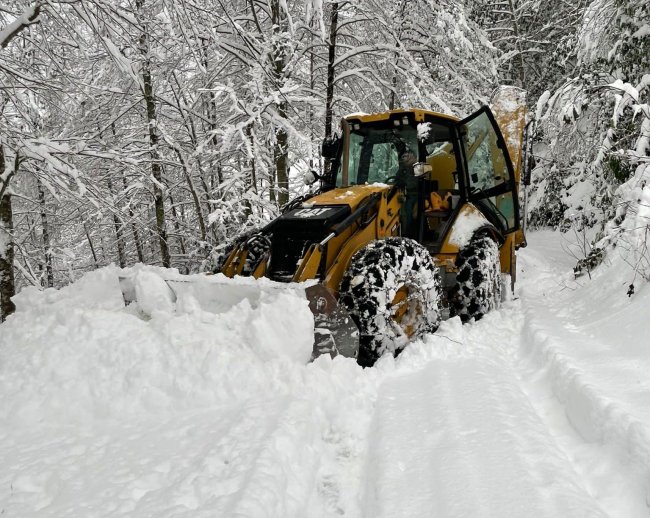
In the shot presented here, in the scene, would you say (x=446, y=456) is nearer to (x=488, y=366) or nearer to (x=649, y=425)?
(x=649, y=425)

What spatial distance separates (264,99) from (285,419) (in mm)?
5208

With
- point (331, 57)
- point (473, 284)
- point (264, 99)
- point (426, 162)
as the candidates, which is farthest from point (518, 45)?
point (473, 284)

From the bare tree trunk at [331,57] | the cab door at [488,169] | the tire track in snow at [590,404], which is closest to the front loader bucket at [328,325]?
the tire track in snow at [590,404]

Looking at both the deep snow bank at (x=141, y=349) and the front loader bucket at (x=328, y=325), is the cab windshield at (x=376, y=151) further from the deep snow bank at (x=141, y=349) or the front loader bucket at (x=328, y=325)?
the deep snow bank at (x=141, y=349)

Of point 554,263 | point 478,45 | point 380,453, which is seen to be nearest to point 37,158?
point 380,453

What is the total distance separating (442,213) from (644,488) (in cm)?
420

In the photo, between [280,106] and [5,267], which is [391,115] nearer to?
[280,106]

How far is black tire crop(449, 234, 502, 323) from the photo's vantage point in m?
5.72

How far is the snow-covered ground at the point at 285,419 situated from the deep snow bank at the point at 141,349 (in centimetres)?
1

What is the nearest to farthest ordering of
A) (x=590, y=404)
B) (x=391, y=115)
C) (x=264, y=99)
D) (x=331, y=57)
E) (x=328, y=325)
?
(x=590, y=404), (x=328, y=325), (x=391, y=115), (x=264, y=99), (x=331, y=57)

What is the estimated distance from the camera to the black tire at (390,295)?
14.1ft

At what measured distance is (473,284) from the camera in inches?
226

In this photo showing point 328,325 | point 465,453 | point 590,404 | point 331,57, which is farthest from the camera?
point 331,57

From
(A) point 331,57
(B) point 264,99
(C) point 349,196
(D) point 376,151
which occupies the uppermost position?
(A) point 331,57
